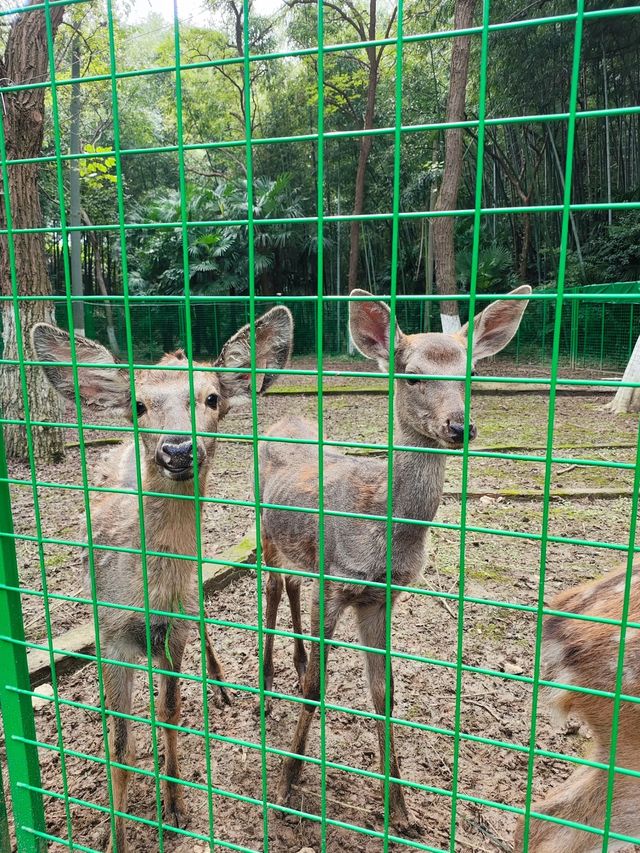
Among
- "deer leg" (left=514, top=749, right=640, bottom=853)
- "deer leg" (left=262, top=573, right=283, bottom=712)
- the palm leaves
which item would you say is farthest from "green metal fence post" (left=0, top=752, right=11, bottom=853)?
the palm leaves

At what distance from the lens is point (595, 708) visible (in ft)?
7.02

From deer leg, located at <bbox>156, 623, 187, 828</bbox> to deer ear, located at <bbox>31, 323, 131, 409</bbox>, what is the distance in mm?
1002

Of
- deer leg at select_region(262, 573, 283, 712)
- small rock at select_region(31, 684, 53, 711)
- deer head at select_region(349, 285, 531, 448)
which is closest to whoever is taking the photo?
deer head at select_region(349, 285, 531, 448)

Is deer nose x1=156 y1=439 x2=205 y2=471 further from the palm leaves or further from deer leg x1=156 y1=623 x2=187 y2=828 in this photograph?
the palm leaves

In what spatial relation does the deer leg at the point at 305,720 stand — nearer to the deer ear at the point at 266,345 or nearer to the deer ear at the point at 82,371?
the deer ear at the point at 266,345

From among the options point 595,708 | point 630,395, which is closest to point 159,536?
point 595,708

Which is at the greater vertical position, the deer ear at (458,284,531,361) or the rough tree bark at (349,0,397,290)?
the rough tree bark at (349,0,397,290)

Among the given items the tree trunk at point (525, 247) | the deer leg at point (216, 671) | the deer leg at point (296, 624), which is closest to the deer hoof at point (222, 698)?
the deer leg at point (216, 671)

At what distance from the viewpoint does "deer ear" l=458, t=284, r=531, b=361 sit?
2656 mm

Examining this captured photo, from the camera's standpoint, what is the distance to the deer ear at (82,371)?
2.26 m

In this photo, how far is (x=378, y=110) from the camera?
25.2 m

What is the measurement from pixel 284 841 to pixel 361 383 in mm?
13121

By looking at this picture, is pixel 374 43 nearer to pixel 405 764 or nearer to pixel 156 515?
pixel 156 515

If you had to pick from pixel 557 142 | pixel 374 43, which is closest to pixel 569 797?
pixel 374 43
